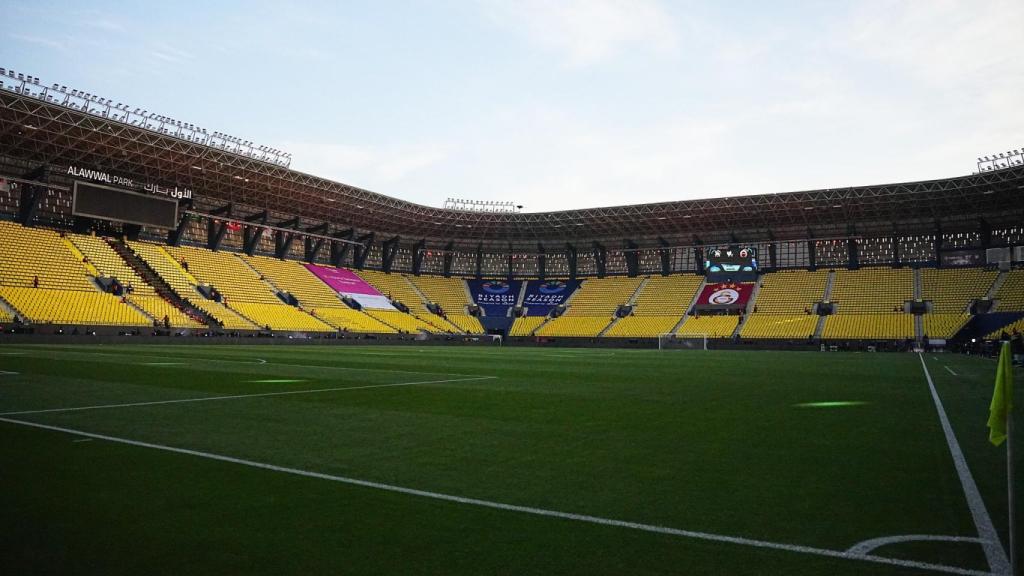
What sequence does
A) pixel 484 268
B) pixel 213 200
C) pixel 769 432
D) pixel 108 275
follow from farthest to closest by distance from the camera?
pixel 484 268
pixel 213 200
pixel 108 275
pixel 769 432

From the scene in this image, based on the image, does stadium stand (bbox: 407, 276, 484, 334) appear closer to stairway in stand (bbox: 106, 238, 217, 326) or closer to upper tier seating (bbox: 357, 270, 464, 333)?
A: upper tier seating (bbox: 357, 270, 464, 333)

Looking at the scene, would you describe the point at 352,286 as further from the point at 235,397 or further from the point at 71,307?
the point at 235,397

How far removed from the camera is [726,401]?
12.1m

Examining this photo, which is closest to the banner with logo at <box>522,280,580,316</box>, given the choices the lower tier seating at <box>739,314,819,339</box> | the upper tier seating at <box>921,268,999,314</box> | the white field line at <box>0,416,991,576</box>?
the lower tier seating at <box>739,314,819,339</box>

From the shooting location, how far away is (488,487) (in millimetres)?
5332

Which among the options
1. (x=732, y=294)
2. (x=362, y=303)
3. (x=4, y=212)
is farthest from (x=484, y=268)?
(x=4, y=212)

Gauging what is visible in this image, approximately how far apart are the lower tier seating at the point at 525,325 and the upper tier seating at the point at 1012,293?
38.7 metres

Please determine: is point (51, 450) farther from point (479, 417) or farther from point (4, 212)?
point (4, 212)

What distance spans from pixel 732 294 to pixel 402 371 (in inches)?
1956

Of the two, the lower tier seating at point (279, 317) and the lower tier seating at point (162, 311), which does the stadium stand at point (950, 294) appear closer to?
the lower tier seating at point (279, 317)

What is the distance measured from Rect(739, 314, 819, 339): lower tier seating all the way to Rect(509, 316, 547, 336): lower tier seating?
67.6 feet

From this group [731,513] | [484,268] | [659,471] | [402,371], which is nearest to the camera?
[731,513]

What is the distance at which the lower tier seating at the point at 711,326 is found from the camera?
5681 cm

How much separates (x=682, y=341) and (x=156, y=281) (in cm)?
4234
